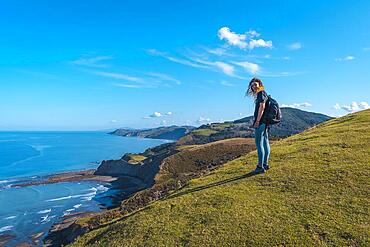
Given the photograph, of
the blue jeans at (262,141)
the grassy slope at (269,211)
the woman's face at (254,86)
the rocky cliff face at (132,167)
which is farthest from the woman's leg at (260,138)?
the rocky cliff face at (132,167)

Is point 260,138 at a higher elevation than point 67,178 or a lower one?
higher

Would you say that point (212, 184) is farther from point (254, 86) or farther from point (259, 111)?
point (254, 86)

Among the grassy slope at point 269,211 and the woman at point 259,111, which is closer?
the grassy slope at point 269,211

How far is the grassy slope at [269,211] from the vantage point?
907 cm

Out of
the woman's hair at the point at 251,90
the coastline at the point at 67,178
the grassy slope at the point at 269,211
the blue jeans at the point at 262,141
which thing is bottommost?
the coastline at the point at 67,178

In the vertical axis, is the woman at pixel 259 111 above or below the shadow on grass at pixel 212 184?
above

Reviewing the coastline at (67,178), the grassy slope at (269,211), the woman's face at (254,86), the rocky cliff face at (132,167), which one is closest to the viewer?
the grassy slope at (269,211)

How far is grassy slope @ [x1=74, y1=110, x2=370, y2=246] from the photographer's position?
29.8ft

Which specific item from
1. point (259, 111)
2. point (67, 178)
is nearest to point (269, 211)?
point (259, 111)

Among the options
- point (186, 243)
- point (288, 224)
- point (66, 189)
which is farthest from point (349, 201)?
point (66, 189)

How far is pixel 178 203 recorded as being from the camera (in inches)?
488

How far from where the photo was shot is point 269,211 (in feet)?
34.1

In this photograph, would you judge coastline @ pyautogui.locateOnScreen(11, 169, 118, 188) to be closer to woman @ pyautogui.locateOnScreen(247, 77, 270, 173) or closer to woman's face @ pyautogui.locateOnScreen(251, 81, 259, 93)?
woman @ pyautogui.locateOnScreen(247, 77, 270, 173)

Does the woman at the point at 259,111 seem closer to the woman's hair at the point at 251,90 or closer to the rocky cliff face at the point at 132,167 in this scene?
the woman's hair at the point at 251,90
